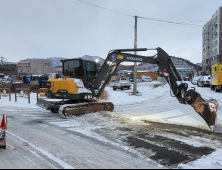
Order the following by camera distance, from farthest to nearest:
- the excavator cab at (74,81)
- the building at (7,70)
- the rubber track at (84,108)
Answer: the building at (7,70)
the excavator cab at (74,81)
the rubber track at (84,108)

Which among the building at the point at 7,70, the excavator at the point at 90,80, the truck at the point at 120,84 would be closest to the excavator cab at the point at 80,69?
the excavator at the point at 90,80

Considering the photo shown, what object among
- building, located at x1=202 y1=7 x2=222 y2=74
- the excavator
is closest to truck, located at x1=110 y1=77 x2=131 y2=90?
the excavator

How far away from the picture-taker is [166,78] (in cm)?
757

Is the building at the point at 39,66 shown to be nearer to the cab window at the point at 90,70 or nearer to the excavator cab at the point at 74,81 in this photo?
the excavator cab at the point at 74,81

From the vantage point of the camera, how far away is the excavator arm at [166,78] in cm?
618

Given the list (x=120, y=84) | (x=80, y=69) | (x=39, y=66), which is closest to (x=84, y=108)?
(x=80, y=69)

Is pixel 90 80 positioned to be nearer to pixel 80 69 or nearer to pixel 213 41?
pixel 80 69

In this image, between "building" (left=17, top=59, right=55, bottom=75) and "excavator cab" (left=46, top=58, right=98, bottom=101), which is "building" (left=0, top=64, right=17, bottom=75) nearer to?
"building" (left=17, top=59, right=55, bottom=75)

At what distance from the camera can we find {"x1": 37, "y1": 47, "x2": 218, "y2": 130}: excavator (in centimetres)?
751

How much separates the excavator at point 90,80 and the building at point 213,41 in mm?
48182

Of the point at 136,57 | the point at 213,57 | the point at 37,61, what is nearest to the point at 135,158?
the point at 136,57

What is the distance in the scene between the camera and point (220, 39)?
47188 mm

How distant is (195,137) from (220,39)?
167 ft

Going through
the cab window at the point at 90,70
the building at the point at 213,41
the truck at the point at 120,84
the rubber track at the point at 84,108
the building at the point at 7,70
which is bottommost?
the rubber track at the point at 84,108
